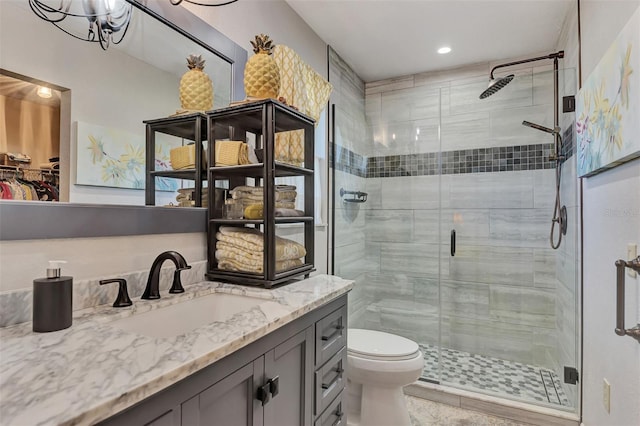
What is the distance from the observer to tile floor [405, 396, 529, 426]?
207cm

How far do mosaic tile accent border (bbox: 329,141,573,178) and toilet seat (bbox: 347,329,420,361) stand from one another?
1.33 m

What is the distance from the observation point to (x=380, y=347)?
6.49ft

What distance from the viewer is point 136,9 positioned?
4.09 ft

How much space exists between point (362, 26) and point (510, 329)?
260 cm

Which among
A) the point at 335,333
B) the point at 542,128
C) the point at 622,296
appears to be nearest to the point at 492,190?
the point at 542,128

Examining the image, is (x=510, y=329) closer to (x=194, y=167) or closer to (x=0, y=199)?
(x=194, y=167)

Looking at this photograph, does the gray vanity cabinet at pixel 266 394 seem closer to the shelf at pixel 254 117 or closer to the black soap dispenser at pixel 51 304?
the black soap dispenser at pixel 51 304

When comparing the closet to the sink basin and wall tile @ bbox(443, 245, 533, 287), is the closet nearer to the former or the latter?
the sink basin

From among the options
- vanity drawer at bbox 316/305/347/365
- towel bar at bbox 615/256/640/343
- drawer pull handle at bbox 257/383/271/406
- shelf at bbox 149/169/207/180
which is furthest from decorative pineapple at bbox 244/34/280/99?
towel bar at bbox 615/256/640/343

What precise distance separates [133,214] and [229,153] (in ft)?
1.48

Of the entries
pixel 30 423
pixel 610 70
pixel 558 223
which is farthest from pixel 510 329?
pixel 30 423

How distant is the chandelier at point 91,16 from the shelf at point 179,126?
286mm

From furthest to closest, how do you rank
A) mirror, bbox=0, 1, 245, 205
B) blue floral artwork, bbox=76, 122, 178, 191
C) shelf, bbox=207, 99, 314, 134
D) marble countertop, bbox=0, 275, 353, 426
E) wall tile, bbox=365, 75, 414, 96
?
wall tile, bbox=365, 75, 414, 96 → shelf, bbox=207, 99, 314, 134 → blue floral artwork, bbox=76, 122, 178, 191 → mirror, bbox=0, 1, 245, 205 → marble countertop, bbox=0, 275, 353, 426

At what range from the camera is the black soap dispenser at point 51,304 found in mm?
825
